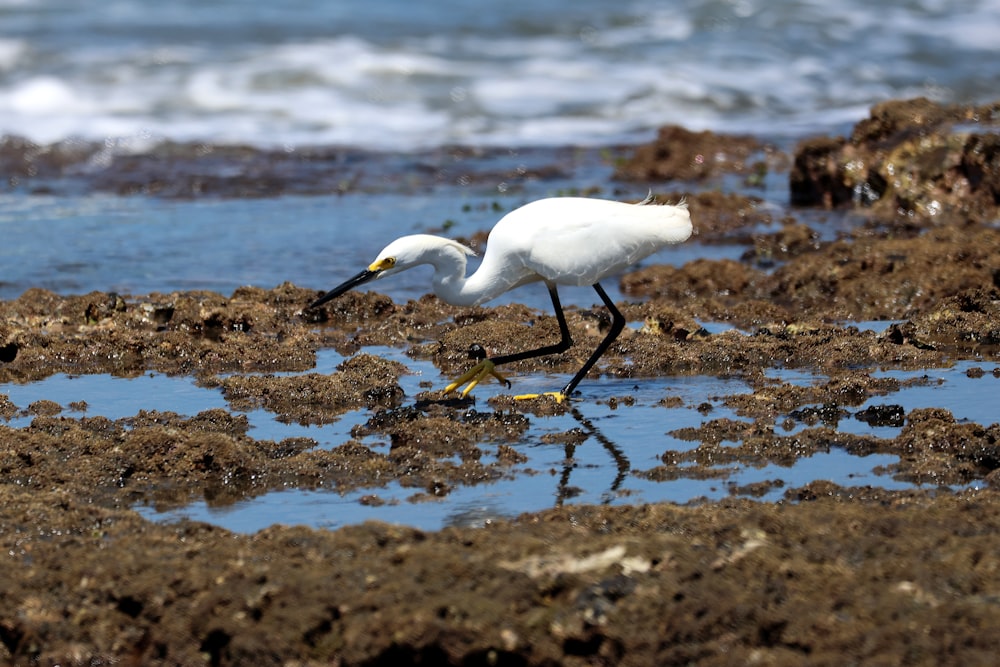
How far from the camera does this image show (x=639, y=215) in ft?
23.2

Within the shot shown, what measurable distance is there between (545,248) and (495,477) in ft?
5.77

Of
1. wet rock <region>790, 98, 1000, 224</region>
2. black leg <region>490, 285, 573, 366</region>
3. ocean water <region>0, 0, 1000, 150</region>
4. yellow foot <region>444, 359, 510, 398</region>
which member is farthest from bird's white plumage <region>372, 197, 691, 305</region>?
ocean water <region>0, 0, 1000, 150</region>

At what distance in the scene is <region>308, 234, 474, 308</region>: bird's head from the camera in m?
6.71

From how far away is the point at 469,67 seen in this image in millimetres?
23156

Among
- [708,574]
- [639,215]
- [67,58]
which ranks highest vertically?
[67,58]

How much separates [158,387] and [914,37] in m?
21.2

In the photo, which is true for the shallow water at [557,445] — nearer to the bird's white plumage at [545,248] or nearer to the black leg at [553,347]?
the black leg at [553,347]

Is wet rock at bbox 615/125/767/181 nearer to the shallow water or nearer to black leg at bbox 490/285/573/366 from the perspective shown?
the shallow water

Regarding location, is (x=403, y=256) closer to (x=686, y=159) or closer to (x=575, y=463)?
(x=575, y=463)

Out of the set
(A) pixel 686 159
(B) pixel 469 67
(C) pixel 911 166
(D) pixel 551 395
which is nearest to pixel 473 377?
(D) pixel 551 395

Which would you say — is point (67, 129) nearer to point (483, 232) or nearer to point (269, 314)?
point (483, 232)

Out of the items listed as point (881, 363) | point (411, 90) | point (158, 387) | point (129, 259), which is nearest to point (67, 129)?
point (411, 90)

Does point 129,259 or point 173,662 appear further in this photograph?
point 129,259

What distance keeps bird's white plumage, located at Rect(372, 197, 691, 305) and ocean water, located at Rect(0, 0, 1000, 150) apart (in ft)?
38.5
